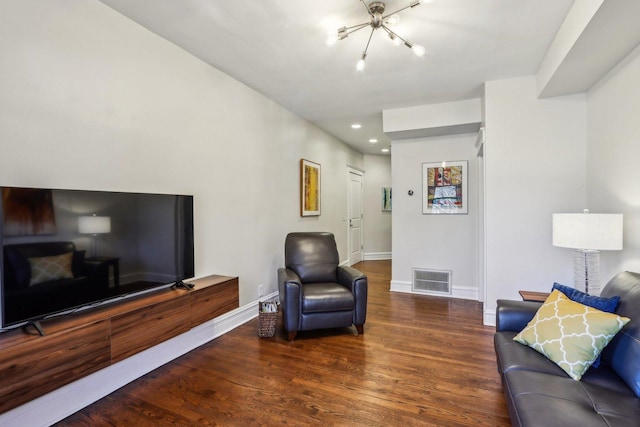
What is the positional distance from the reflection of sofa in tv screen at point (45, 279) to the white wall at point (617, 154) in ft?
11.6

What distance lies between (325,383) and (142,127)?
7.55 feet

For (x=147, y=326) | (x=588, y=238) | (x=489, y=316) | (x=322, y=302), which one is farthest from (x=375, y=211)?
(x=147, y=326)

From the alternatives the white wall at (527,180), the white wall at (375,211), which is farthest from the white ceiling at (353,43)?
the white wall at (375,211)

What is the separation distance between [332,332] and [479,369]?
4.27ft

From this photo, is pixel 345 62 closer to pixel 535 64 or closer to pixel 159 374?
pixel 535 64

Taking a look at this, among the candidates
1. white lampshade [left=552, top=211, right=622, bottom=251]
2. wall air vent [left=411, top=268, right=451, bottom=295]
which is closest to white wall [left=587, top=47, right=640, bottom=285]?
white lampshade [left=552, top=211, right=622, bottom=251]

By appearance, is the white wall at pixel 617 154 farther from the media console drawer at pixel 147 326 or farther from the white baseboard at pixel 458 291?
the media console drawer at pixel 147 326

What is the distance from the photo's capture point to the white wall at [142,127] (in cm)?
172

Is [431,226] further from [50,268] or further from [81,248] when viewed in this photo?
[50,268]

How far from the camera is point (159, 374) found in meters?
2.30

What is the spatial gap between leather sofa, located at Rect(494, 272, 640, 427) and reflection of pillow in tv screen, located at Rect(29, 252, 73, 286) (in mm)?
2283

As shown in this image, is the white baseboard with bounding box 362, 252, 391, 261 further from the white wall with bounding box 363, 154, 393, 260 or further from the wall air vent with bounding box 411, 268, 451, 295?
the wall air vent with bounding box 411, 268, 451, 295

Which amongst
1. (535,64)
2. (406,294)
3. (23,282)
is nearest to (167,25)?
(23,282)

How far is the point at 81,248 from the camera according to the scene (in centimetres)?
176
